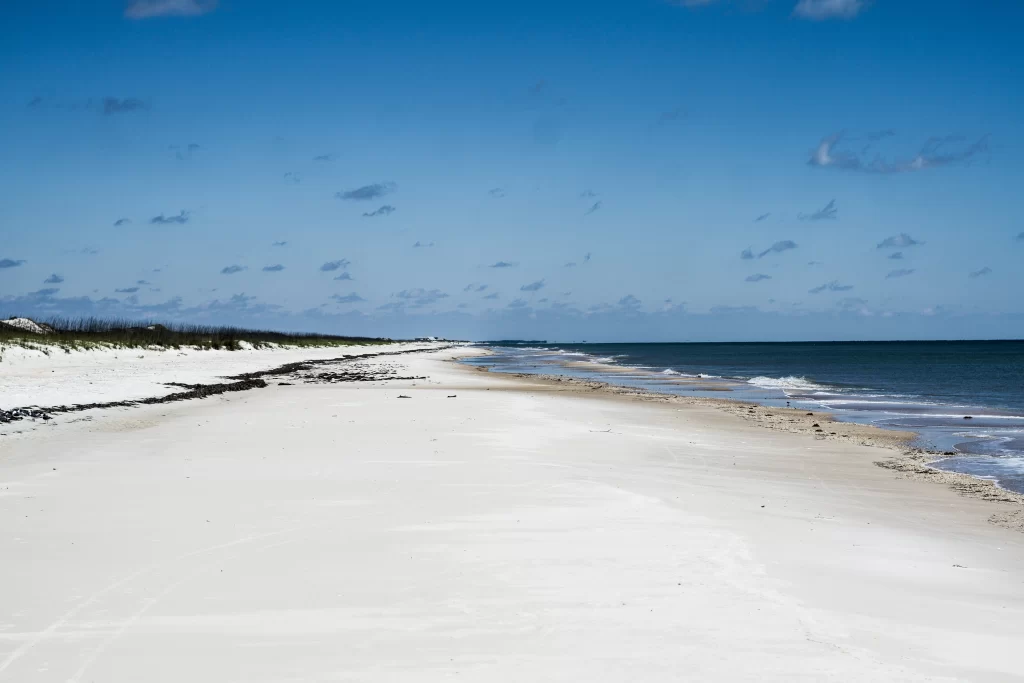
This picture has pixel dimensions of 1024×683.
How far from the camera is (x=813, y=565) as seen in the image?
21.6 ft

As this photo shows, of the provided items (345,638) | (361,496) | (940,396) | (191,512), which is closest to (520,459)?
(361,496)

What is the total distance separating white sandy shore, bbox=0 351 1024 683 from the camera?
448 cm

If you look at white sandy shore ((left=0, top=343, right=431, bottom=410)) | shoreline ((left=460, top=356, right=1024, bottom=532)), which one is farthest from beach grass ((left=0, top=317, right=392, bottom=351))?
shoreline ((left=460, top=356, right=1024, bottom=532))

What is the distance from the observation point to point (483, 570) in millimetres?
6078

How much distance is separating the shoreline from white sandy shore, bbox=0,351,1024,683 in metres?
0.49

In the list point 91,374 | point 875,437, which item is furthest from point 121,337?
point 875,437

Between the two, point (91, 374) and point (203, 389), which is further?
point (91, 374)

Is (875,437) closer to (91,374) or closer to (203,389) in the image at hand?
(203,389)

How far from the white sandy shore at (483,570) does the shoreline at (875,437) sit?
0.49m

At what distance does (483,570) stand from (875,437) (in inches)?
575

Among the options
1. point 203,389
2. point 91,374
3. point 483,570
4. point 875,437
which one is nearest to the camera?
point 483,570

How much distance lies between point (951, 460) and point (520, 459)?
8.51 metres

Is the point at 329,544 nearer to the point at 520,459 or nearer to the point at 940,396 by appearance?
the point at 520,459

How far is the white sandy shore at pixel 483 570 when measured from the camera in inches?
176
